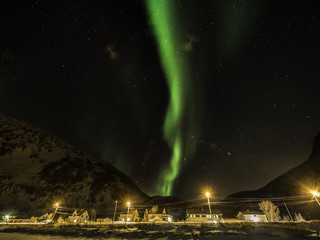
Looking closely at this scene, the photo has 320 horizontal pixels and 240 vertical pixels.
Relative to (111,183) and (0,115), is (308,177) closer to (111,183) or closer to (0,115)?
(111,183)

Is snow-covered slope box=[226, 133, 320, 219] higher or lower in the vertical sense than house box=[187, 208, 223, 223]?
higher

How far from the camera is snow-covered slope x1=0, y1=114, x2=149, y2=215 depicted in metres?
87.6

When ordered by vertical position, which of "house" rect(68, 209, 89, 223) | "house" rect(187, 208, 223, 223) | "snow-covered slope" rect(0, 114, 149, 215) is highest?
"snow-covered slope" rect(0, 114, 149, 215)

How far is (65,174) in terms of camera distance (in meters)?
113

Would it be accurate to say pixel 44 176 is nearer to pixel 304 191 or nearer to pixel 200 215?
pixel 200 215

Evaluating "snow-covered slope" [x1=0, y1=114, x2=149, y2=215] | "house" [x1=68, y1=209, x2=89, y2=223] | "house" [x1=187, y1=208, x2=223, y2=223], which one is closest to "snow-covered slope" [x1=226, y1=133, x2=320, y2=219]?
"house" [x1=187, y1=208, x2=223, y2=223]

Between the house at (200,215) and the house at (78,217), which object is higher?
the house at (200,215)

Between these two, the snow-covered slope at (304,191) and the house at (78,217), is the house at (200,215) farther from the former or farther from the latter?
the snow-covered slope at (304,191)

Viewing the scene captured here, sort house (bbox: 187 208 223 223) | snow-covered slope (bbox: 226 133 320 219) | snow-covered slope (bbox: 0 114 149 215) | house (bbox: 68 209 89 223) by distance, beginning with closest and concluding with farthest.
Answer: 1. house (bbox: 68 209 89 223)
2. house (bbox: 187 208 223 223)
3. snow-covered slope (bbox: 0 114 149 215)
4. snow-covered slope (bbox: 226 133 320 219)

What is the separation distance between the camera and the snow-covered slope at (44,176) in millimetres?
87625

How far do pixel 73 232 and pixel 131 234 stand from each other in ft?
29.9

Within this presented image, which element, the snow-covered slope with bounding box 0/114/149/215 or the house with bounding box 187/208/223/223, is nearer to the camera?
the house with bounding box 187/208/223/223

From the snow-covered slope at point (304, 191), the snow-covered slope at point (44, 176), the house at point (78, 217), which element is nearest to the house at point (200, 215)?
the house at point (78, 217)

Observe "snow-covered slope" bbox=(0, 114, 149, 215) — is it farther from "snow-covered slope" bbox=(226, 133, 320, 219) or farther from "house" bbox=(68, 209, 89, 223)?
"snow-covered slope" bbox=(226, 133, 320, 219)
